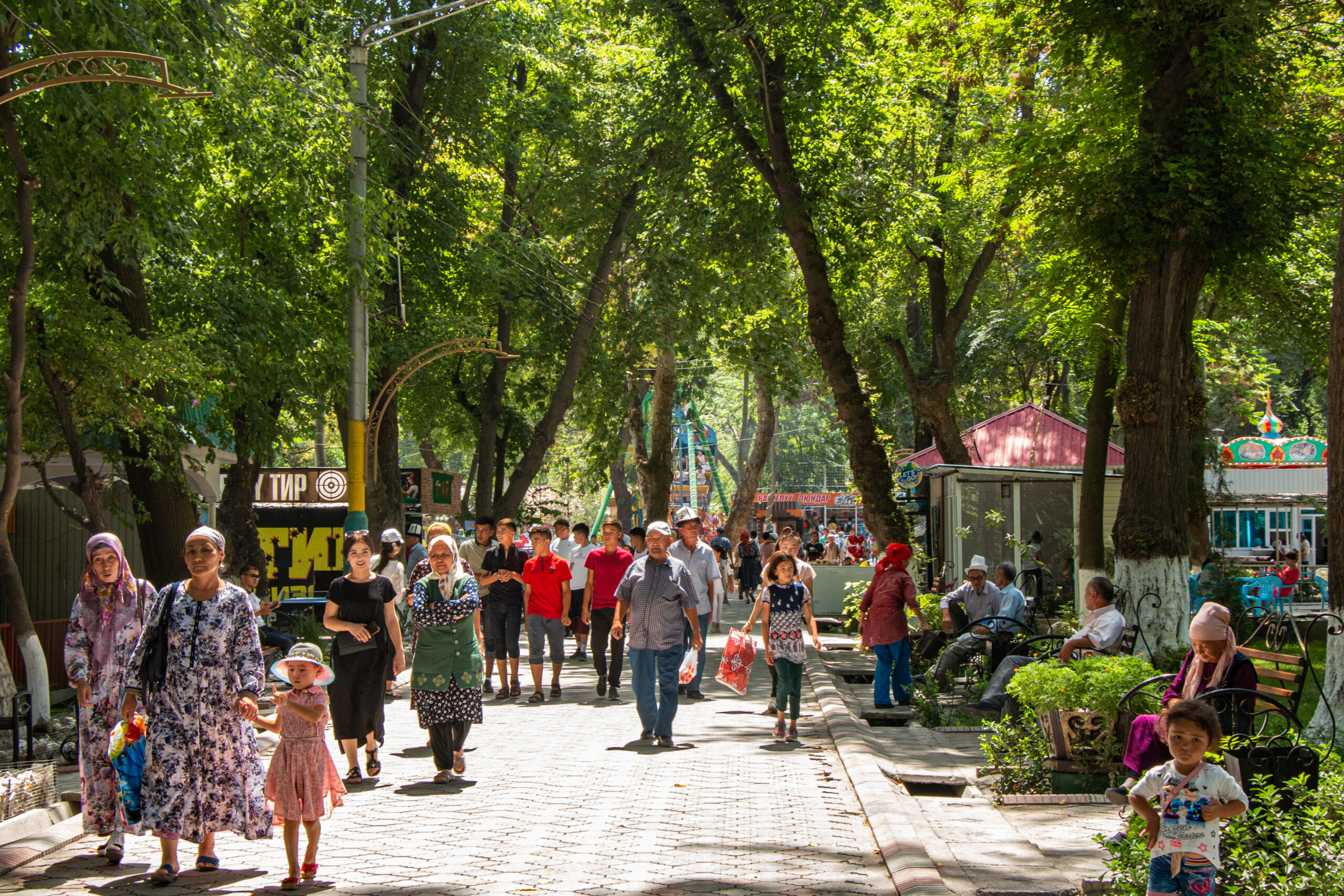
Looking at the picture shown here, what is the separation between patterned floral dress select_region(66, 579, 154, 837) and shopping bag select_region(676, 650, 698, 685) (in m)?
4.77

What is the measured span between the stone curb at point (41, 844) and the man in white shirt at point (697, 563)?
747 centimetres

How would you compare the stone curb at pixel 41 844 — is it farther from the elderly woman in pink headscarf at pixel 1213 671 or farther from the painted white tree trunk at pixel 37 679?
the elderly woman in pink headscarf at pixel 1213 671

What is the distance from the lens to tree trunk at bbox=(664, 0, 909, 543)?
1700 centimetres

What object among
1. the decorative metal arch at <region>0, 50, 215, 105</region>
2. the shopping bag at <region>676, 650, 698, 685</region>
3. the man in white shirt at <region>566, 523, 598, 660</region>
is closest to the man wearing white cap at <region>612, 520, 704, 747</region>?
the shopping bag at <region>676, 650, 698, 685</region>

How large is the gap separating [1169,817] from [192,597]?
4.68m

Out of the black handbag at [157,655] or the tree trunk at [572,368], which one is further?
the tree trunk at [572,368]

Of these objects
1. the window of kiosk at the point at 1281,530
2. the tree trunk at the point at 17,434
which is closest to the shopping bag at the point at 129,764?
the tree trunk at the point at 17,434

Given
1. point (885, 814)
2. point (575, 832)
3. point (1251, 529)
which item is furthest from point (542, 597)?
point (1251, 529)

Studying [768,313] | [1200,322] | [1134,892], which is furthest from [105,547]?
[768,313]

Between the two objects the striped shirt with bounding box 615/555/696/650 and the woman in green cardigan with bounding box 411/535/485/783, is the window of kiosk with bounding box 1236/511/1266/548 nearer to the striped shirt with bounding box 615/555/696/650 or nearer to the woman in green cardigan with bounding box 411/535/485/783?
the striped shirt with bounding box 615/555/696/650

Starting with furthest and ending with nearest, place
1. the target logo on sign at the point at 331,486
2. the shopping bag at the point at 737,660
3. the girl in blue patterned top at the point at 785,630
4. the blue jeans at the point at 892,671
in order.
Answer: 1. the target logo on sign at the point at 331,486
2. the blue jeans at the point at 892,671
3. the shopping bag at the point at 737,660
4. the girl in blue patterned top at the point at 785,630

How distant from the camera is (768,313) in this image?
25.6 m

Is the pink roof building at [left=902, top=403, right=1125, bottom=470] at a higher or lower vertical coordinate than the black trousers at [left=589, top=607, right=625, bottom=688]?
higher

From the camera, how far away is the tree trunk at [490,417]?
1131 inches
